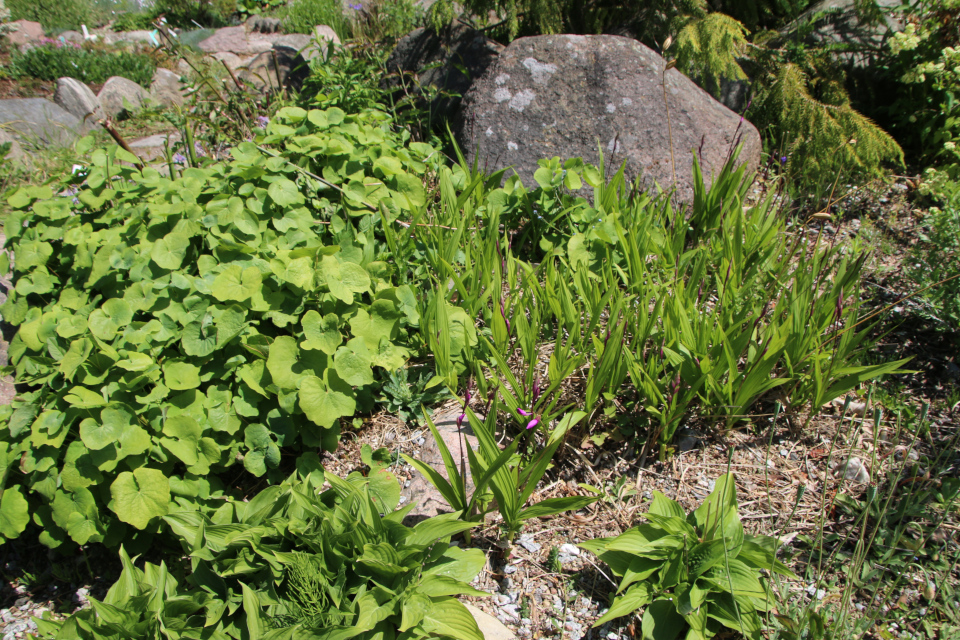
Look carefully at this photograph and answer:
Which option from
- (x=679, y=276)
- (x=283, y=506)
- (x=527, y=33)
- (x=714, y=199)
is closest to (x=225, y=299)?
(x=283, y=506)

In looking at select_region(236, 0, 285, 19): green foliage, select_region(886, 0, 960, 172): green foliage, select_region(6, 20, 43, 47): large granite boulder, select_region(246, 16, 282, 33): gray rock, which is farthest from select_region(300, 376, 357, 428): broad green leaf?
select_region(6, 20, 43, 47): large granite boulder

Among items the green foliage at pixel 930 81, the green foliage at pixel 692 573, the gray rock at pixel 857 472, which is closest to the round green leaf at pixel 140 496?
the green foliage at pixel 692 573

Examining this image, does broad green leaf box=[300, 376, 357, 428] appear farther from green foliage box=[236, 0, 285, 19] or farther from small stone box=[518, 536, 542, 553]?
green foliage box=[236, 0, 285, 19]

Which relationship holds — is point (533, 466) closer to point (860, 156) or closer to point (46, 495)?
point (46, 495)

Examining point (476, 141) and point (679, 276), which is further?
point (476, 141)

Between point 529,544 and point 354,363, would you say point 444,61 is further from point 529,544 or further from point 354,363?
point 529,544

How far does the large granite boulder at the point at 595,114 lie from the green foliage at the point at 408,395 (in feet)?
4.85

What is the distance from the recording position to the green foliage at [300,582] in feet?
4.73

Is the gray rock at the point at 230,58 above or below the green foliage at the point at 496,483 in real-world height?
above

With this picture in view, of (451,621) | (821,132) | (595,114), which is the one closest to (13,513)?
(451,621)

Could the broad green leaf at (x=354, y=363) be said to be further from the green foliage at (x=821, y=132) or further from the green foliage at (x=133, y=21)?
the green foliage at (x=133, y=21)

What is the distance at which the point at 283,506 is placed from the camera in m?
1.67

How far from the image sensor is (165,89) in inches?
219

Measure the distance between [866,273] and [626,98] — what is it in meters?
1.50
